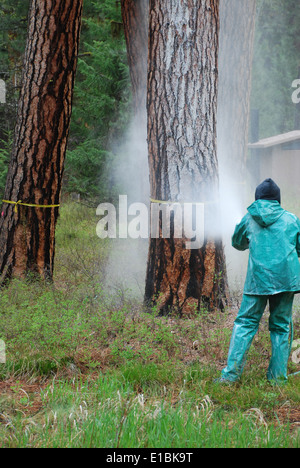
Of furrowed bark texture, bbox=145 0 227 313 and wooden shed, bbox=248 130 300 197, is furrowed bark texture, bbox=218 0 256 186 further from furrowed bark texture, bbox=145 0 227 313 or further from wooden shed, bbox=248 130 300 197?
wooden shed, bbox=248 130 300 197

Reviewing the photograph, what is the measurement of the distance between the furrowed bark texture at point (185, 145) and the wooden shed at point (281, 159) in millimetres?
17954

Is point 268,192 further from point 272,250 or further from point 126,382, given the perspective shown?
point 126,382

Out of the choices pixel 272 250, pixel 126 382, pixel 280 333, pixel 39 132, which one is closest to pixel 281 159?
pixel 39 132

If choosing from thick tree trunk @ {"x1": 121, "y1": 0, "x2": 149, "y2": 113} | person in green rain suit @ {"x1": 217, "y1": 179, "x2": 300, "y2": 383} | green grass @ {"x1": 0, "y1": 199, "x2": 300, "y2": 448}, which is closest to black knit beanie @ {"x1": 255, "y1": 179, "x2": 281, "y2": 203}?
person in green rain suit @ {"x1": 217, "y1": 179, "x2": 300, "y2": 383}

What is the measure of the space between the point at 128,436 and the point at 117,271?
518 centimetres

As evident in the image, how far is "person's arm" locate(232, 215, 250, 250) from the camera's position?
4770 mm

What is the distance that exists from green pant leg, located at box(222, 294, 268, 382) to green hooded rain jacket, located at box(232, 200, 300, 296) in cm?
12

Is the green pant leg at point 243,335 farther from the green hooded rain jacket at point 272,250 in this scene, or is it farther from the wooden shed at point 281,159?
the wooden shed at point 281,159

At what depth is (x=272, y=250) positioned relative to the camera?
4.56 metres

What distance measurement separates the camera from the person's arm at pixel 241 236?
4.77 metres

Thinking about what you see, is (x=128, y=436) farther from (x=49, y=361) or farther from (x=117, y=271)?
(x=117, y=271)

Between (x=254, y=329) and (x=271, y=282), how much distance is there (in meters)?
0.48

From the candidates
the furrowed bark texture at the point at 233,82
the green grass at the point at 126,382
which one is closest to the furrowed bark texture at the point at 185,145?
the green grass at the point at 126,382

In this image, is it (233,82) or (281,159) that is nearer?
(233,82)
